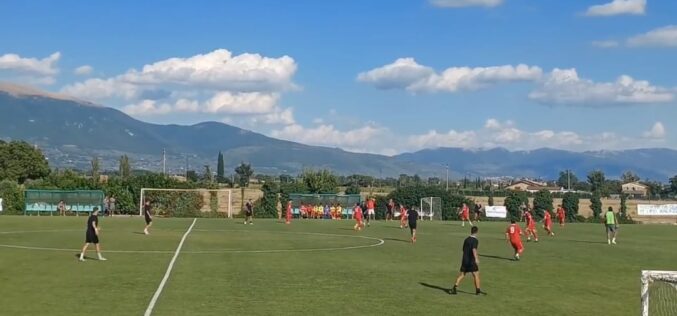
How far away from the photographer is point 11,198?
7750 cm

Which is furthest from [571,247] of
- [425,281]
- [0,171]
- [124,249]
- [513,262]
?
[0,171]

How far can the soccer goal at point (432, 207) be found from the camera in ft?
283

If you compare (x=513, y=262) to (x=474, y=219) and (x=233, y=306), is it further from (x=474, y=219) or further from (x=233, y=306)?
(x=474, y=219)

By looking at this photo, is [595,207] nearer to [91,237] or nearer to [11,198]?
[11,198]

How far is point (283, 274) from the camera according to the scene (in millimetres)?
26625

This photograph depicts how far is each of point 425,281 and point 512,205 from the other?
66763 mm

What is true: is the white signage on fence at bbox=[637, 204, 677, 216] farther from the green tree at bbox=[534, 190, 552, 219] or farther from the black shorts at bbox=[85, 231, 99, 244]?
the black shorts at bbox=[85, 231, 99, 244]

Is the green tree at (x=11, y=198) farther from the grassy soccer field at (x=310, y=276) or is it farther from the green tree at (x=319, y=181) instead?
the grassy soccer field at (x=310, y=276)

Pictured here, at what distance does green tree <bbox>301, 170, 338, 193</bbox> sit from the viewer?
100275 mm

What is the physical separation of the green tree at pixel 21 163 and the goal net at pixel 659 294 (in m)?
110

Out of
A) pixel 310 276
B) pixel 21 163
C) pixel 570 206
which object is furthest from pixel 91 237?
pixel 21 163

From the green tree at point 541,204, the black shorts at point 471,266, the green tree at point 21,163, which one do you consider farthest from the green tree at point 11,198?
the black shorts at point 471,266

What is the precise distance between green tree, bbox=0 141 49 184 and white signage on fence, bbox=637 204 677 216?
85.3 m

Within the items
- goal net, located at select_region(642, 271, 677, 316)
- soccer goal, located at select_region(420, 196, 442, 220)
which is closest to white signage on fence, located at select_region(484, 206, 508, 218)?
soccer goal, located at select_region(420, 196, 442, 220)
